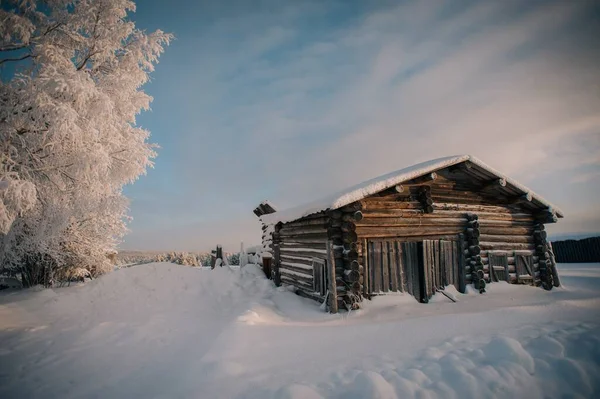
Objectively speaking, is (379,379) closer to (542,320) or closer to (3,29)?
(542,320)

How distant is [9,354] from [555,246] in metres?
34.0

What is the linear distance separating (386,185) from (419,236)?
2651 mm

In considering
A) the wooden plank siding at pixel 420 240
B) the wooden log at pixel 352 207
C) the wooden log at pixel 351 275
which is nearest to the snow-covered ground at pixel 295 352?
the wooden log at pixel 351 275

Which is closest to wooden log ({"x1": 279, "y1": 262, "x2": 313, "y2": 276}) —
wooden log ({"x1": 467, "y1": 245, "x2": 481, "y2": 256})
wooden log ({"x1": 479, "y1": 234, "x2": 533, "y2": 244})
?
wooden log ({"x1": 467, "y1": 245, "x2": 481, "y2": 256})

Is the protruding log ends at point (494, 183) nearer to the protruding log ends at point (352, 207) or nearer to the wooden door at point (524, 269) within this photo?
the wooden door at point (524, 269)

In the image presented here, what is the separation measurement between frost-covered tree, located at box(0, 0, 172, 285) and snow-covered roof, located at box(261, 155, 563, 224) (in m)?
5.87

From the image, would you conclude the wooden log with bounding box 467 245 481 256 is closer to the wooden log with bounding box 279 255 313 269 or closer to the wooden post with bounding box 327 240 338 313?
the wooden post with bounding box 327 240 338 313

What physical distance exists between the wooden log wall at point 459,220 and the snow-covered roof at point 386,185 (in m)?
0.50

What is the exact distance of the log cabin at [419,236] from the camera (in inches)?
322

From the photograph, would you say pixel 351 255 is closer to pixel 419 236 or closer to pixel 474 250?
pixel 419 236

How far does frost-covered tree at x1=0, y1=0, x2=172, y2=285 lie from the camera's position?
6234mm

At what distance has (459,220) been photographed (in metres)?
10.3

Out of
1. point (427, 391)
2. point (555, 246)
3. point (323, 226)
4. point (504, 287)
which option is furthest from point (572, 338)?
point (555, 246)

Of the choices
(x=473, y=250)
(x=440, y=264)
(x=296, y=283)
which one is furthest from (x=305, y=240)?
(x=473, y=250)
